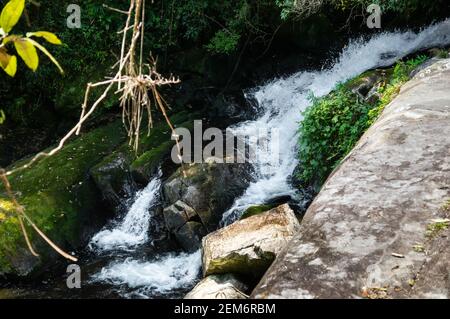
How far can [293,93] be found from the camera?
372 inches

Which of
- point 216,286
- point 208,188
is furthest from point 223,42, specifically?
point 216,286

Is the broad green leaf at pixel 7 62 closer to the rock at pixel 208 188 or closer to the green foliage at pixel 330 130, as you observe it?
the green foliage at pixel 330 130

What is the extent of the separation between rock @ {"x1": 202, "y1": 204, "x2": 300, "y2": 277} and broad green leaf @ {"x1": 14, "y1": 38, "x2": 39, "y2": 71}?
3.71 m

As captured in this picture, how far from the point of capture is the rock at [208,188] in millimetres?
6836

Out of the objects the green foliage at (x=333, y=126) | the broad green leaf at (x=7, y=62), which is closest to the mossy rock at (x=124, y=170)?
the green foliage at (x=333, y=126)

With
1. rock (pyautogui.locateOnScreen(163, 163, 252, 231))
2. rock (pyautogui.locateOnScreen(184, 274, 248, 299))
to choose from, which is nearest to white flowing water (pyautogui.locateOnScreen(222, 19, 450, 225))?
rock (pyautogui.locateOnScreen(163, 163, 252, 231))

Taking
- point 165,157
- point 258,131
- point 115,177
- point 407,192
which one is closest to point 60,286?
point 115,177

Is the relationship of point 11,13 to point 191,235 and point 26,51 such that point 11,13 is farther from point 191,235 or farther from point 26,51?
point 191,235

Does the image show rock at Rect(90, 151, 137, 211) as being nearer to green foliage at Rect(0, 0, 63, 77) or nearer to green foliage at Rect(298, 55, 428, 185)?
green foliage at Rect(298, 55, 428, 185)

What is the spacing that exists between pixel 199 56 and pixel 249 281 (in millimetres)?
7439

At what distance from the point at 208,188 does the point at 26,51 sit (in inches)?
230

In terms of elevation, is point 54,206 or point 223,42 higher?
point 223,42

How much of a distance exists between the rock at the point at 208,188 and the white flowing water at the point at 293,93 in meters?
0.16

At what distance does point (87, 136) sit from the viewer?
30.3ft
